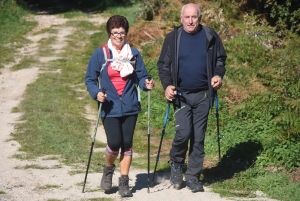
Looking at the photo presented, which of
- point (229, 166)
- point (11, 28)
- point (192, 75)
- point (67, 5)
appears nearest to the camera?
point (192, 75)

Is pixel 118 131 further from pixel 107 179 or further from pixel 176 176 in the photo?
pixel 176 176

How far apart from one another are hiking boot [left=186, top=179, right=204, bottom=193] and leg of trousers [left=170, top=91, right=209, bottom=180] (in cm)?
6

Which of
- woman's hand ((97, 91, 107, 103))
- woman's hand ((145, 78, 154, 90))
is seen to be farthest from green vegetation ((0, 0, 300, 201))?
woman's hand ((97, 91, 107, 103))

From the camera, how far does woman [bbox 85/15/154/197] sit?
→ 702cm

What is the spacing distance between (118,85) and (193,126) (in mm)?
1035

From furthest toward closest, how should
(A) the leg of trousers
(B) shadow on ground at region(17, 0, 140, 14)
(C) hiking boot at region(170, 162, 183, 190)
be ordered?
(B) shadow on ground at region(17, 0, 140, 14) < (C) hiking boot at region(170, 162, 183, 190) < (A) the leg of trousers

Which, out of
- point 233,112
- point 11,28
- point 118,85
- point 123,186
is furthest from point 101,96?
point 11,28

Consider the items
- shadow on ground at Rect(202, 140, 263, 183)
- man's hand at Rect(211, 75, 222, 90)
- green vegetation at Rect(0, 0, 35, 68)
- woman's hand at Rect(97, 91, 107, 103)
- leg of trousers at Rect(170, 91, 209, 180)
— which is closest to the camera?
woman's hand at Rect(97, 91, 107, 103)

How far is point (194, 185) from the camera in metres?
7.33

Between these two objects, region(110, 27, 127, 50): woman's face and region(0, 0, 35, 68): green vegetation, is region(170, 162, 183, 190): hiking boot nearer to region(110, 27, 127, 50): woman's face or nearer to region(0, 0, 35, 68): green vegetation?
region(110, 27, 127, 50): woman's face

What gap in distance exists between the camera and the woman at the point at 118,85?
7.02m

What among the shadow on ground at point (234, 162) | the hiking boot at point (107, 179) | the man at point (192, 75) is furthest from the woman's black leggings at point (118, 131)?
the shadow on ground at point (234, 162)

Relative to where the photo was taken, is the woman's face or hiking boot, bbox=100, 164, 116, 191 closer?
the woman's face

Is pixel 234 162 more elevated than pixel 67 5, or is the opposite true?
pixel 234 162
